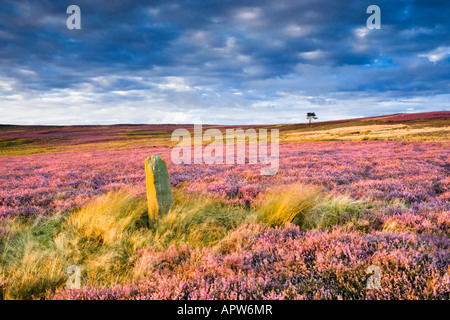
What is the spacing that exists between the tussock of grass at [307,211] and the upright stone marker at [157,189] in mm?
2117

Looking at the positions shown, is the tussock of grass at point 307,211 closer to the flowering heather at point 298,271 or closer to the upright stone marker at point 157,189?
the flowering heather at point 298,271

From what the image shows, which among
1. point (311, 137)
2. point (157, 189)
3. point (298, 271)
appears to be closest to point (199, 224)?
point (157, 189)

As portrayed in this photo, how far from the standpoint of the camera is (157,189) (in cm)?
547

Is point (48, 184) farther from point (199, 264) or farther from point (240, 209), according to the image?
point (199, 264)

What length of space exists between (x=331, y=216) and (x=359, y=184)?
12.3 ft

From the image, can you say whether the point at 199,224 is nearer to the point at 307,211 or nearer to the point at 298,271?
the point at 307,211

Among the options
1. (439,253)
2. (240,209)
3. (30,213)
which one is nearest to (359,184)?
(240,209)

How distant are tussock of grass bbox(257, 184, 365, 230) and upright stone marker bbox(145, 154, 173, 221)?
2117 millimetres

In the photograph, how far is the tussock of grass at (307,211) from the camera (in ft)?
16.1

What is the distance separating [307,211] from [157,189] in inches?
132

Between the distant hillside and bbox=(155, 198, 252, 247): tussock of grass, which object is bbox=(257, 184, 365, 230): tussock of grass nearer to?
bbox=(155, 198, 252, 247): tussock of grass

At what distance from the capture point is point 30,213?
6027mm
